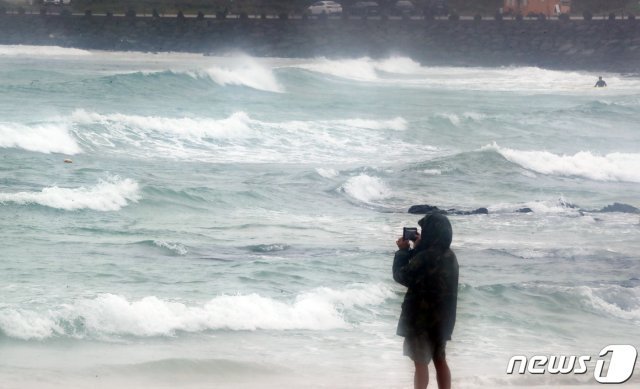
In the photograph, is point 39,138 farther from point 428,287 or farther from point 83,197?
point 428,287

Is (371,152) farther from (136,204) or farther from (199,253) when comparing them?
(199,253)

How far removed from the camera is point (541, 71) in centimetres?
5819

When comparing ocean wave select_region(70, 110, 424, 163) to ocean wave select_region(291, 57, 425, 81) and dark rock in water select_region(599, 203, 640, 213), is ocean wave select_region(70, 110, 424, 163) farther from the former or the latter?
ocean wave select_region(291, 57, 425, 81)

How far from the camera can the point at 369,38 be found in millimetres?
67375

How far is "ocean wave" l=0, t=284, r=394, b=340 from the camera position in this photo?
922 centimetres

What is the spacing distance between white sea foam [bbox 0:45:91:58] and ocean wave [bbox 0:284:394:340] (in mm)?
52179

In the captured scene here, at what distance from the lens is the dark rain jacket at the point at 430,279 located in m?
6.08

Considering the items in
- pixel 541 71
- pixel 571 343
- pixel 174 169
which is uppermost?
pixel 571 343

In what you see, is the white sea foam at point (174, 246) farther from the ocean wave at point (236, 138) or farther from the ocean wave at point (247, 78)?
the ocean wave at point (247, 78)

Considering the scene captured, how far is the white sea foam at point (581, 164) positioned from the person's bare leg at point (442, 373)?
1569cm

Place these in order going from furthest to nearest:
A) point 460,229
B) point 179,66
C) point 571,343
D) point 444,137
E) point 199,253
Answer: point 179,66, point 444,137, point 460,229, point 199,253, point 571,343

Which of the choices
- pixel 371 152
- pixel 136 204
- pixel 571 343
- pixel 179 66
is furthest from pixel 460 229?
pixel 179 66

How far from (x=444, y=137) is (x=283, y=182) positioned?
9.95 metres

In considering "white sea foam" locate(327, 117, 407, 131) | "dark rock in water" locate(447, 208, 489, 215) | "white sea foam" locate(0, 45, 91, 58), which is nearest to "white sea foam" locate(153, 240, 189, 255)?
"dark rock in water" locate(447, 208, 489, 215)
